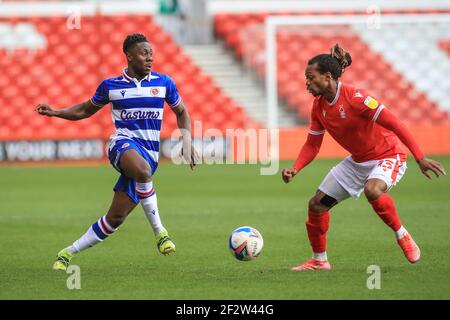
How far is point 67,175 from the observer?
21.1 meters

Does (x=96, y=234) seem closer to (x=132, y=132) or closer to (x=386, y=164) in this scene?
(x=132, y=132)

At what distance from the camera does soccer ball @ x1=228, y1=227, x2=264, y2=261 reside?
27.7ft

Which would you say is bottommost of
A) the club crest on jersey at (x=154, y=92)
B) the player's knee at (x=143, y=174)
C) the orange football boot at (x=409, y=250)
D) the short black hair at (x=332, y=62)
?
the orange football boot at (x=409, y=250)

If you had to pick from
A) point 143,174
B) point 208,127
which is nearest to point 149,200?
point 143,174

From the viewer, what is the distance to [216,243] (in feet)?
35.0

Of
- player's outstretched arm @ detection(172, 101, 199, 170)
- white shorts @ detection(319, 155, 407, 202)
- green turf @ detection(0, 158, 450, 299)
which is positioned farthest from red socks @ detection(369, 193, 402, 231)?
player's outstretched arm @ detection(172, 101, 199, 170)

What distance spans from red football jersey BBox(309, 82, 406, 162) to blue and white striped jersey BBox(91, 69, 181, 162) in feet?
4.89

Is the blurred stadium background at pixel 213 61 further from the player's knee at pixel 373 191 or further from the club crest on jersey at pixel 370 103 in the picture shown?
the player's knee at pixel 373 191

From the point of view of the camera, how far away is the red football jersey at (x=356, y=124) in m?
8.36

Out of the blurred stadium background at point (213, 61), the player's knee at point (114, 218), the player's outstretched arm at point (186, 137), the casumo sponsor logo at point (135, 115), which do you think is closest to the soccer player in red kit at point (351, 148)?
the player's outstretched arm at point (186, 137)

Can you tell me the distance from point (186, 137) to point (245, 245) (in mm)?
1262

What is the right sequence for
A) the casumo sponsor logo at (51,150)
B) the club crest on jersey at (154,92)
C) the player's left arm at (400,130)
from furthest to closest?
the casumo sponsor logo at (51,150)
the club crest on jersey at (154,92)
the player's left arm at (400,130)
